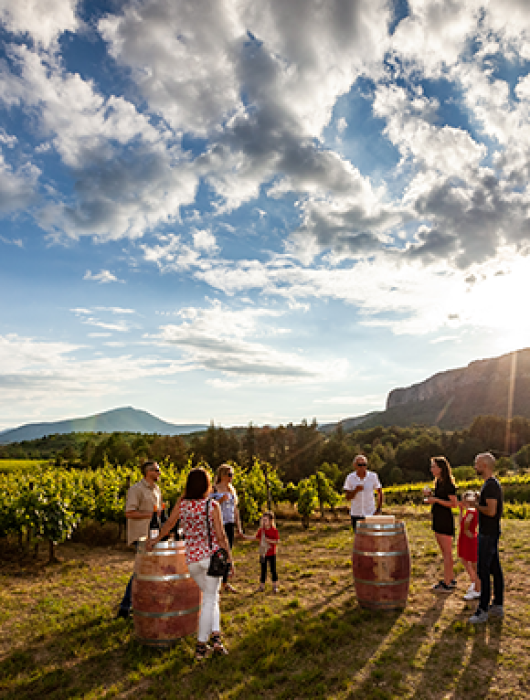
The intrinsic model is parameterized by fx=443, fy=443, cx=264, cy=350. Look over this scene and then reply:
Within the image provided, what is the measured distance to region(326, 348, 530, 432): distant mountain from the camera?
427 feet

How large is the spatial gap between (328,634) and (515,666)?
6.30ft

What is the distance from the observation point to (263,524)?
7.22 meters

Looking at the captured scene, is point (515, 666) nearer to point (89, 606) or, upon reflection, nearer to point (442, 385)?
point (89, 606)

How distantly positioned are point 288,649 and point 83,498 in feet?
28.4

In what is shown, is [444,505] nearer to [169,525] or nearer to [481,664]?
[481,664]

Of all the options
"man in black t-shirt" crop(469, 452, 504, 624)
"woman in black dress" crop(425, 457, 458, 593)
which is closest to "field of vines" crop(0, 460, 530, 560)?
"woman in black dress" crop(425, 457, 458, 593)

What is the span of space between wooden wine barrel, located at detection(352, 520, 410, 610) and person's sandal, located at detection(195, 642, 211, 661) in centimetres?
227

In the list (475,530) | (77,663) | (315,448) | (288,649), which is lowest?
(315,448)

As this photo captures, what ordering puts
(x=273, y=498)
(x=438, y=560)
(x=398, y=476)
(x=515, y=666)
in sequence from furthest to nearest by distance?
(x=398, y=476) → (x=273, y=498) → (x=438, y=560) → (x=515, y=666)

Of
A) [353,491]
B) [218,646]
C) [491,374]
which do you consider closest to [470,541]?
[353,491]

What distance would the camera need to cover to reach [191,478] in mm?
4777

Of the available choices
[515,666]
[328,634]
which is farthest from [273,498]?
[515,666]

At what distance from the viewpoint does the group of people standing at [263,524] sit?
4.62m

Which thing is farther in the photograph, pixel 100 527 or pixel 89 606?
pixel 100 527
